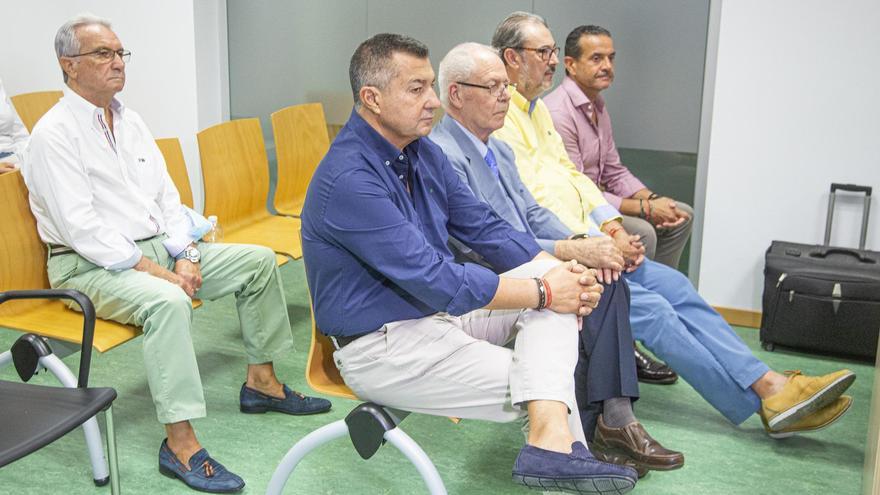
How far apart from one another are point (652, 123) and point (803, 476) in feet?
6.90

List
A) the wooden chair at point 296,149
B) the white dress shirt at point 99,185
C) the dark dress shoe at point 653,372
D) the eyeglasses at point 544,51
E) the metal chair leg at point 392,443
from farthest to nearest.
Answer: the wooden chair at point 296,149 → the dark dress shoe at point 653,372 → the eyeglasses at point 544,51 → the white dress shirt at point 99,185 → the metal chair leg at point 392,443

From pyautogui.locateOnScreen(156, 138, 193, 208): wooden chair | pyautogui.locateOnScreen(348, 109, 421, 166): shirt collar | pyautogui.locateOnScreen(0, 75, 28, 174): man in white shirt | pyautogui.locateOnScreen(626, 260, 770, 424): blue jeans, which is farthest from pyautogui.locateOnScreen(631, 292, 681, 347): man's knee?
pyautogui.locateOnScreen(0, 75, 28, 174): man in white shirt

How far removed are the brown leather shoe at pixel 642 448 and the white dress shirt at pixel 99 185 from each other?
1572 mm

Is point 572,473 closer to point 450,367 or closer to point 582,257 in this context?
point 450,367

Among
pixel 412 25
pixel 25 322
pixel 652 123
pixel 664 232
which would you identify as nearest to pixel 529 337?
pixel 25 322

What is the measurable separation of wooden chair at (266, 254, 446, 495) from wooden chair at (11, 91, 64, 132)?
2984mm

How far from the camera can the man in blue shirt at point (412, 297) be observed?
7.03 ft

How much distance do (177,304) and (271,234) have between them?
46.3 inches

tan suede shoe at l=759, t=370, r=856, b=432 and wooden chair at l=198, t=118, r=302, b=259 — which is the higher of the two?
wooden chair at l=198, t=118, r=302, b=259

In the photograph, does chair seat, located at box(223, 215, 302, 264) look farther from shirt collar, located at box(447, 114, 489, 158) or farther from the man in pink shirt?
the man in pink shirt

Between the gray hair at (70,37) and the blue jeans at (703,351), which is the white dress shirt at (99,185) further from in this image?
the blue jeans at (703,351)

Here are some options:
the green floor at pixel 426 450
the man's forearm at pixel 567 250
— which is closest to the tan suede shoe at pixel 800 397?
the green floor at pixel 426 450

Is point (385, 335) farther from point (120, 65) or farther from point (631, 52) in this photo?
point (631, 52)

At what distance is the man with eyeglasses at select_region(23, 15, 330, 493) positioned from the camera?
2781 mm
